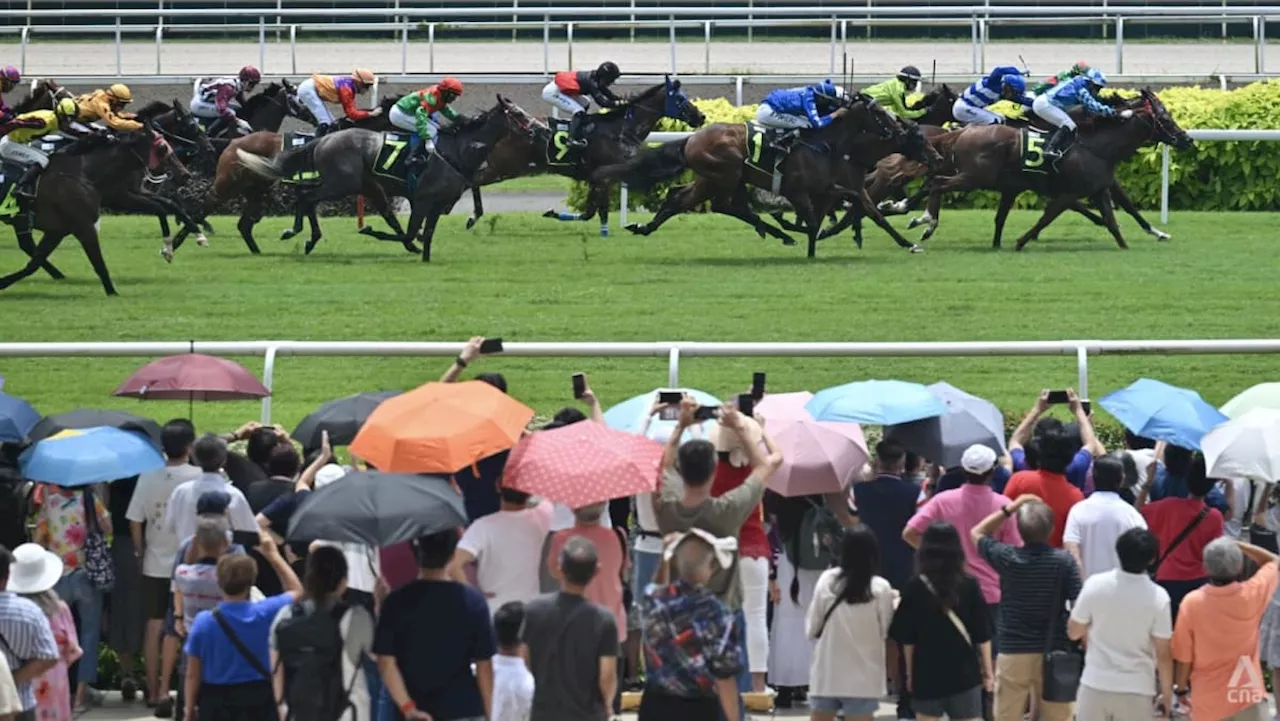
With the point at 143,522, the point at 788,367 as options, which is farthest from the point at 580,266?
the point at 143,522

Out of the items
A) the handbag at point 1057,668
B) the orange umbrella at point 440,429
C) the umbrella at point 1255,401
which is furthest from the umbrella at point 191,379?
the umbrella at point 1255,401

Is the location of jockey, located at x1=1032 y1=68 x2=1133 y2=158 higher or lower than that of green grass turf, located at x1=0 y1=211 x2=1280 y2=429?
higher

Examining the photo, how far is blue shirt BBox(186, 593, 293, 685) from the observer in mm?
5738

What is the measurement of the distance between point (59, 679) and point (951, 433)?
2967 mm

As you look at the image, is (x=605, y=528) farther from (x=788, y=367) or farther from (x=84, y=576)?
(x=788, y=367)

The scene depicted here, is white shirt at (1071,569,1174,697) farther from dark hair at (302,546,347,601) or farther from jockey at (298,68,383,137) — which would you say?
jockey at (298,68,383,137)

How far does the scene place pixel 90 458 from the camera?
6.95m

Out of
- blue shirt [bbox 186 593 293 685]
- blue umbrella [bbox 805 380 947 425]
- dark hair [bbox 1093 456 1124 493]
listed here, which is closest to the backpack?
blue shirt [bbox 186 593 293 685]

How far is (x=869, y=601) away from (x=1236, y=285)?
8.86 metres

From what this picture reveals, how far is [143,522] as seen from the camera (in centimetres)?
716

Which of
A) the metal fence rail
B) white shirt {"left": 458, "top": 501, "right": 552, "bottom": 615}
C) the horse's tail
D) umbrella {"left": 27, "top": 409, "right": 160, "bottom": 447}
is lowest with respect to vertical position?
white shirt {"left": 458, "top": 501, "right": 552, "bottom": 615}

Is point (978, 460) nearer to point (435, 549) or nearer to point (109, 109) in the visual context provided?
point (435, 549)

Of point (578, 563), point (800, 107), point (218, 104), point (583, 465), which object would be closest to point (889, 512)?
point (583, 465)

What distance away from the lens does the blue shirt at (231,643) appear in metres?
5.74
